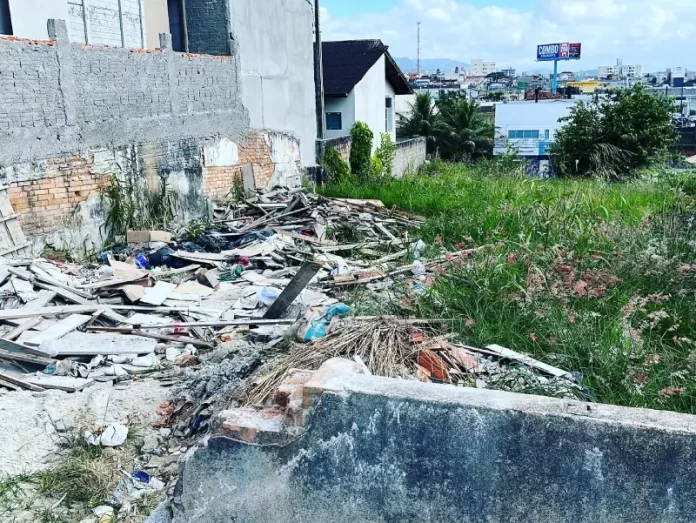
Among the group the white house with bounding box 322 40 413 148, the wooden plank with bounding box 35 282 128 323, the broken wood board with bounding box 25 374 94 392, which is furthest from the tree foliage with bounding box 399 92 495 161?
the broken wood board with bounding box 25 374 94 392

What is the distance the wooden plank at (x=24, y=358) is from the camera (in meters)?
5.94

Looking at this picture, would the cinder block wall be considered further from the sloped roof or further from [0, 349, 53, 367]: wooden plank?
the sloped roof

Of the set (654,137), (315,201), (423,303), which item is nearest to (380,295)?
(423,303)

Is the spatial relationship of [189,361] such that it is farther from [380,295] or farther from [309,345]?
[380,295]

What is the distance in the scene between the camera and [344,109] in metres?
24.4

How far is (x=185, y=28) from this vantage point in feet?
44.8

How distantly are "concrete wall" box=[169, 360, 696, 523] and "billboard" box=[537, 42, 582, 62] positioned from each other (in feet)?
218

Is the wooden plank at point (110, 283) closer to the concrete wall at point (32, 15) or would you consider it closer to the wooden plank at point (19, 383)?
the wooden plank at point (19, 383)

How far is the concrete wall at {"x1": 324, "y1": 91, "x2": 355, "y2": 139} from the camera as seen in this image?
24239mm

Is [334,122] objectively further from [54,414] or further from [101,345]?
[54,414]

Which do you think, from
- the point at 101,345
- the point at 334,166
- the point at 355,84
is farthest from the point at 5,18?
the point at 355,84

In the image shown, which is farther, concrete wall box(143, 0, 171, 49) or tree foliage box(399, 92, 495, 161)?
tree foliage box(399, 92, 495, 161)

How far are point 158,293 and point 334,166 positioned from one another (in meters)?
11.4

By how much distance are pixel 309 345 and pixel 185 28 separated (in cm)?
1075
